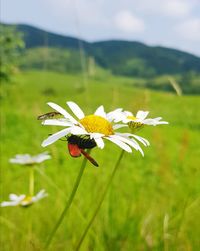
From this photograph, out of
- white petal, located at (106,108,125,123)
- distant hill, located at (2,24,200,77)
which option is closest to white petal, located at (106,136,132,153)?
white petal, located at (106,108,125,123)

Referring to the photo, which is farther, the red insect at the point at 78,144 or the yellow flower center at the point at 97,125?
the yellow flower center at the point at 97,125

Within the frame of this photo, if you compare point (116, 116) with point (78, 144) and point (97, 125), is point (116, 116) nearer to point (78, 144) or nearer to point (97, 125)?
point (97, 125)

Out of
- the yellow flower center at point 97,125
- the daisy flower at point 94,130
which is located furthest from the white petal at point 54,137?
the yellow flower center at point 97,125

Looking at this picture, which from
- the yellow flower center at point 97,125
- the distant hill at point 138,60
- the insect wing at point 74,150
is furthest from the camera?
the distant hill at point 138,60

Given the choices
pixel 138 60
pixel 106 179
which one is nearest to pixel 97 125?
pixel 106 179

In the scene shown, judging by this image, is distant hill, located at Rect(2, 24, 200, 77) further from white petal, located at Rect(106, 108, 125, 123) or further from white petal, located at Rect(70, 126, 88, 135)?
white petal, located at Rect(70, 126, 88, 135)

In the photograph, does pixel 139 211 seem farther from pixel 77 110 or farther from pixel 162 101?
pixel 162 101

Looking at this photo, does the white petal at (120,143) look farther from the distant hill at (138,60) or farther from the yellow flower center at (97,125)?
Result: the distant hill at (138,60)

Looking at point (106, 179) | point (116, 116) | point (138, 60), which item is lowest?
point (138, 60)
